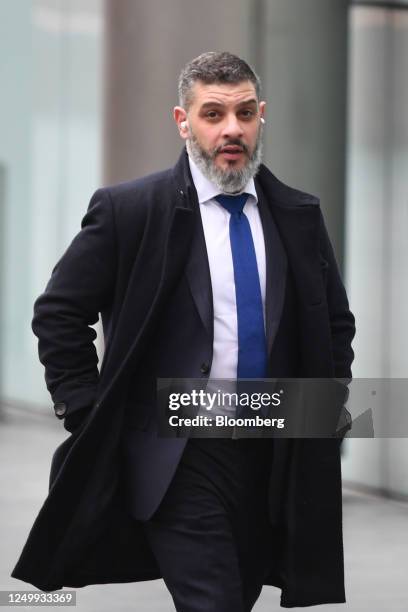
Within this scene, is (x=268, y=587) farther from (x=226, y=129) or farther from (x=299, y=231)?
(x=226, y=129)

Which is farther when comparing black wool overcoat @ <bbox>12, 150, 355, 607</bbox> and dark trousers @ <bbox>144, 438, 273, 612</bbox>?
black wool overcoat @ <bbox>12, 150, 355, 607</bbox>

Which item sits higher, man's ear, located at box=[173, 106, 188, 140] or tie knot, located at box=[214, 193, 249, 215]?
man's ear, located at box=[173, 106, 188, 140]

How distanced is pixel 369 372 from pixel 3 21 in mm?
6488

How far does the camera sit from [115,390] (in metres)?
4.24

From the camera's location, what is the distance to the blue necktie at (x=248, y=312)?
4.19 meters

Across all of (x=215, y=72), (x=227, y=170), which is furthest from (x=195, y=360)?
(x=215, y=72)

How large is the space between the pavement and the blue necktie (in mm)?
2271

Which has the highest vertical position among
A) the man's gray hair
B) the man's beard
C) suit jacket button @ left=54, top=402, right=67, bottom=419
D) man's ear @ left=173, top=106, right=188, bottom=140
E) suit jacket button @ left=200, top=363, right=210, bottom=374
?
the man's gray hair

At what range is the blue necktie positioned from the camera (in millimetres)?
4188

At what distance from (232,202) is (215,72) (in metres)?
0.40

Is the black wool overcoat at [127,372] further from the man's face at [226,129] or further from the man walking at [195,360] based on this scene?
the man's face at [226,129]

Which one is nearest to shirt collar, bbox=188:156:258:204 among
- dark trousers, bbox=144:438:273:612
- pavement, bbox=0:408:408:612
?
dark trousers, bbox=144:438:273:612

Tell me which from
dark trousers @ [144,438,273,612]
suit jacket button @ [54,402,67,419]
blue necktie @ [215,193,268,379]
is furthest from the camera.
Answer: suit jacket button @ [54,402,67,419]

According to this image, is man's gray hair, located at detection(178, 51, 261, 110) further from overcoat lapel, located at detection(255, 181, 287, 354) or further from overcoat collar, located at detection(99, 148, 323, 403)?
overcoat lapel, located at detection(255, 181, 287, 354)
